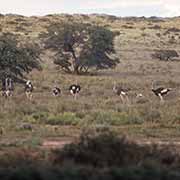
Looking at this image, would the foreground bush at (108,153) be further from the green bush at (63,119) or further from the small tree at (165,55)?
the small tree at (165,55)

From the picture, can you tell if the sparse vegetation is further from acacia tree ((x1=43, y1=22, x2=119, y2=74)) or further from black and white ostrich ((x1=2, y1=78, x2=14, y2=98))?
black and white ostrich ((x1=2, y1=78, x2=14, y2=98))

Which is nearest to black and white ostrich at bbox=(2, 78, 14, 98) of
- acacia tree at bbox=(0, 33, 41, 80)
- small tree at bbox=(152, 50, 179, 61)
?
acacia tree at bbox=(0, 33, 41, 80)

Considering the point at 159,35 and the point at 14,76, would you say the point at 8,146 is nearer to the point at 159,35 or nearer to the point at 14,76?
the point at 14,76

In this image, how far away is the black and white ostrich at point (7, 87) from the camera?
1394 inches

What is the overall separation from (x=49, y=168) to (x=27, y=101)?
21455 mm

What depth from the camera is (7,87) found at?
3653cm

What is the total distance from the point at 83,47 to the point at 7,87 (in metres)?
18.5

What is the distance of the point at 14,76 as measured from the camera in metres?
38.8

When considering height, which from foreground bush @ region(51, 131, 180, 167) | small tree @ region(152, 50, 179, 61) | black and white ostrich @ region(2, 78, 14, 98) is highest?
foreground bush @ region(51, 131, 180, 167)

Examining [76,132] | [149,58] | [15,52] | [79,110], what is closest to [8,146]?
[76,132]

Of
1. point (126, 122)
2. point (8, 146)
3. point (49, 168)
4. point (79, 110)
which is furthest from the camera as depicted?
point (79, 110)

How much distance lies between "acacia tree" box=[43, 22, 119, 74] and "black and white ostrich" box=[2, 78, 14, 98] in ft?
49.0

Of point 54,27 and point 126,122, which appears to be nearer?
point 126,122

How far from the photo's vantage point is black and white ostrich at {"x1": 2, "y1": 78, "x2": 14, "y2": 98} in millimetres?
35406
